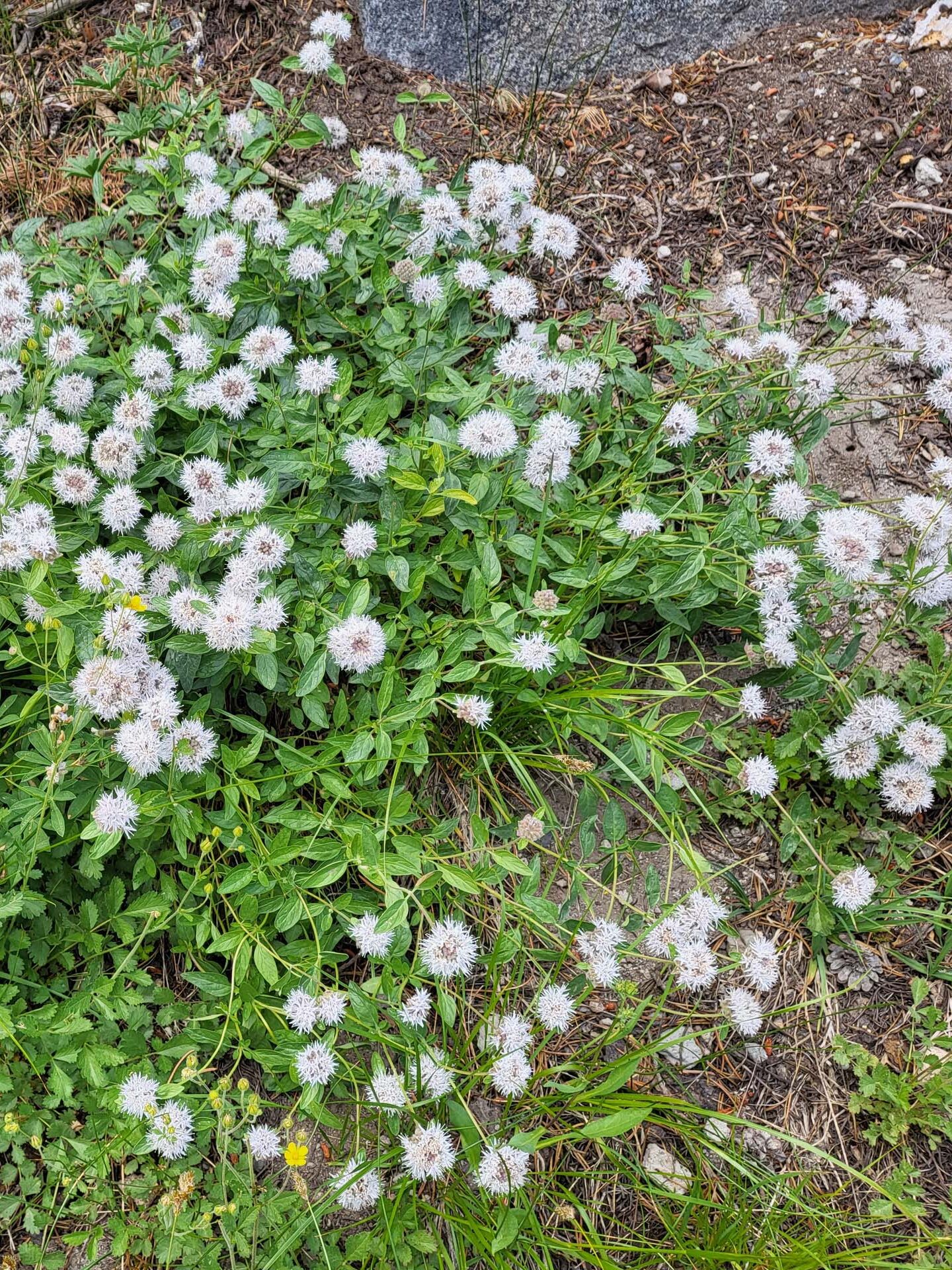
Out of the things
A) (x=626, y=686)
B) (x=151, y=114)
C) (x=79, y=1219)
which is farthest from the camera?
(x=151, y=114)

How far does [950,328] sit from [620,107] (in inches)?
68.5

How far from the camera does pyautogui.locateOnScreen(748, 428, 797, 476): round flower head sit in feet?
8.78

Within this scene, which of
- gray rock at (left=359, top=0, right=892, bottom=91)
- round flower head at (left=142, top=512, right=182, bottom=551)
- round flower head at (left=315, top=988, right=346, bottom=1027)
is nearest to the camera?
round flower head at (left=315, top=988, right=346, bottom=1027)

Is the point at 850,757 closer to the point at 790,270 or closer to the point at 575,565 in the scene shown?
the point at 575,565

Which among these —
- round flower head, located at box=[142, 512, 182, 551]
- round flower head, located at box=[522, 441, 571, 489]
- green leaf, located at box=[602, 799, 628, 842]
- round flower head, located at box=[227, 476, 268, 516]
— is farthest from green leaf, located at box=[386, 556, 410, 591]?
green leaf, located at box=[602, 799, 628, 842]

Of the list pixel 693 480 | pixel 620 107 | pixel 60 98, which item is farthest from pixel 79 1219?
pixel 620 107

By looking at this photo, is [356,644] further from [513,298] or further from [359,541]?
[513,298]

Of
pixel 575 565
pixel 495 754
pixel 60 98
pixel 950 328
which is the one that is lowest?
pixel 495 754

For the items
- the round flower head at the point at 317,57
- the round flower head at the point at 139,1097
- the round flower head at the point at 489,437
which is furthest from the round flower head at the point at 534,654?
the round flower head at the point at 317,57

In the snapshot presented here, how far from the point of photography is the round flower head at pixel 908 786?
2.60 metres

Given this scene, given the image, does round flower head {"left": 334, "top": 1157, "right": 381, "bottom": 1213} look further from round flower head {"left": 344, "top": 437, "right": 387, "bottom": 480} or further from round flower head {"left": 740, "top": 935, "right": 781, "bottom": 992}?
round flower head {"left": 344, "top": 437, "right": 387, "bottom": 480}

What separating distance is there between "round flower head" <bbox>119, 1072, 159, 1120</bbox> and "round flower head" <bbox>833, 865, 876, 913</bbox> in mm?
1828

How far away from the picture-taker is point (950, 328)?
334 cm

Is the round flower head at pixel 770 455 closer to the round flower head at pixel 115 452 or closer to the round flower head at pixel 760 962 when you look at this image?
the round flower head at pixel 760 962
